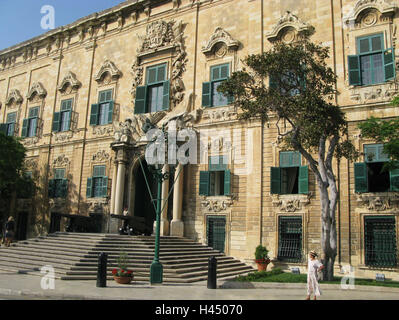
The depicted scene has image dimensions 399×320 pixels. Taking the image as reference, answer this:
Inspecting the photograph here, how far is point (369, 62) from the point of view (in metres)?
16.6

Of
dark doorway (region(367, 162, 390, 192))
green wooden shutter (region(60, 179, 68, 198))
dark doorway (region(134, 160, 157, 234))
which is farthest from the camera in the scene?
green wooden shutter (region(60, 179, 68, 198))

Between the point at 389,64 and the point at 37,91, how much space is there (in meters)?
22.3

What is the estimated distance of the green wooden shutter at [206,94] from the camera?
20078 millimetres

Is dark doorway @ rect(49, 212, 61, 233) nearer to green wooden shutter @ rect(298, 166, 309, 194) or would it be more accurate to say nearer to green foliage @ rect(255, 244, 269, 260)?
green foliage @ rect(255, 244, 269, 260)

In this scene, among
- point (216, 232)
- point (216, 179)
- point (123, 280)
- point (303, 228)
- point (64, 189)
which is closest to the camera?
point (123, 280)

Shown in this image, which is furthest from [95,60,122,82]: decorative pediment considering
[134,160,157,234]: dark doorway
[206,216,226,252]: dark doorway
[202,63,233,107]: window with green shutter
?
[206,216,226,252]: dark doorway

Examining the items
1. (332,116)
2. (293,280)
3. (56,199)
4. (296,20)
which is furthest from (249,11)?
(56,199)

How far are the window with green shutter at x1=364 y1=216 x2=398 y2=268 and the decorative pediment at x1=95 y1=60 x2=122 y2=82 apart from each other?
15991 mm

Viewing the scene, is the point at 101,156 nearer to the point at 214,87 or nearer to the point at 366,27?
the point at 214,87

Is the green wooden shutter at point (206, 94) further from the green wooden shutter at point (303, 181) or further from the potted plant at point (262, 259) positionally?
the potted plant at point (262, 259)

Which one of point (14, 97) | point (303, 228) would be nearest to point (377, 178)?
point (303, 228)

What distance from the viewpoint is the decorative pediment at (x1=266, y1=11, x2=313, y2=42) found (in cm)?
1836

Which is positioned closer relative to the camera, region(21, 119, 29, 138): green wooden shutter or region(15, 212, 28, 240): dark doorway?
region(15, 212, 28, 240): dark doorway

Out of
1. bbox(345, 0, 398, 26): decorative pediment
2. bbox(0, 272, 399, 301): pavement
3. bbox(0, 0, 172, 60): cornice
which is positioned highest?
bbox(0, 0, 172, 60): cornice
